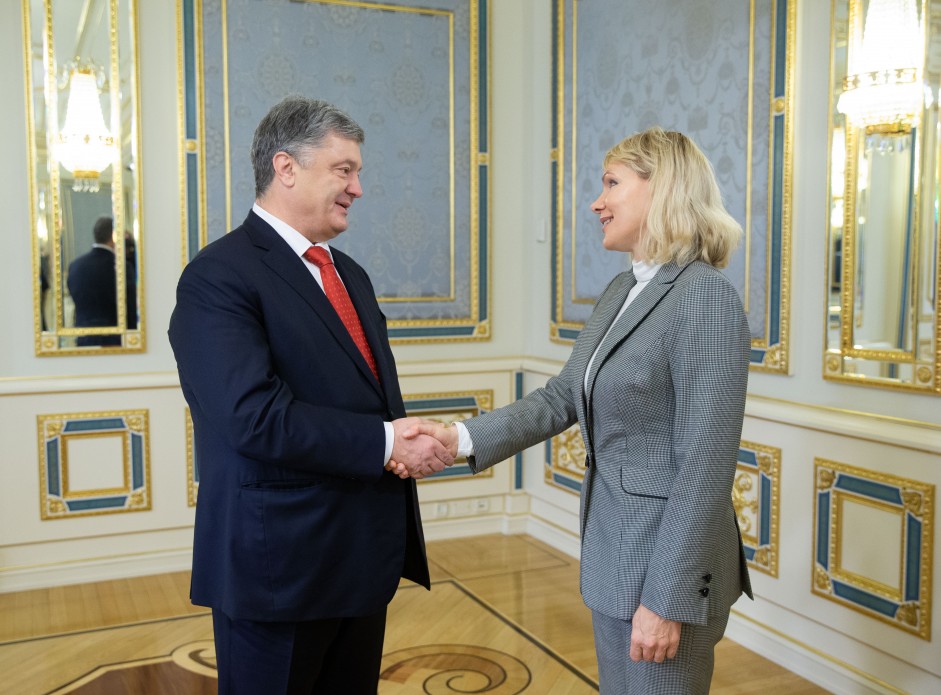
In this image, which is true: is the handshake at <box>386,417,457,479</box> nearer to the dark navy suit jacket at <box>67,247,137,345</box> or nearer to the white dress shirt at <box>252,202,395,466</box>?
the white dress shirt at <box>252,202,395,466</box>

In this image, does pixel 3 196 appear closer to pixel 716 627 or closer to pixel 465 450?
pixel 465 450

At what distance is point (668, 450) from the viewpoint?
1.74 metres

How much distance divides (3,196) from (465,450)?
273 centimetres

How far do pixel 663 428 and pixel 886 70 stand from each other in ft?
5.26

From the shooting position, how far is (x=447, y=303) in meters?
4.71

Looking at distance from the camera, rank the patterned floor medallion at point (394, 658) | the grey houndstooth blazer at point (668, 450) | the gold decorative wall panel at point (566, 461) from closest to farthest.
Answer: the grey houndstooth blazer at point (668, 450)
the patterned floor medallion at point (394, 658)
the gold decorative wall panel at point (566, 461)

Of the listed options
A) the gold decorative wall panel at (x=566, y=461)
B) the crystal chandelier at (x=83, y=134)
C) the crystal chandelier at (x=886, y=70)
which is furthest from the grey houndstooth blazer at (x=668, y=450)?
the crystal chandelier at (x=83, y=134)

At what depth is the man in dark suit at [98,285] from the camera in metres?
4.07

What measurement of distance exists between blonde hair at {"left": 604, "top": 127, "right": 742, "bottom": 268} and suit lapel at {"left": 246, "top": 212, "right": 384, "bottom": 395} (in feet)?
1.97

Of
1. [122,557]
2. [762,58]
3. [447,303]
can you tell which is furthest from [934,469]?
[122,557]

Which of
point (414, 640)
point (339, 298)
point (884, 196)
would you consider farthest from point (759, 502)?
point (339, 298)

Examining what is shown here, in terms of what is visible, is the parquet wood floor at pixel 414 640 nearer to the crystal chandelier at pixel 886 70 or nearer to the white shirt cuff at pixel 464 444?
the white shirt cuff at pixel 464 444

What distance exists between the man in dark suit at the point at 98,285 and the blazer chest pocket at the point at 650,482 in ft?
9.78

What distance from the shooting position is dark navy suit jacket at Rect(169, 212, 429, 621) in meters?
1.79
